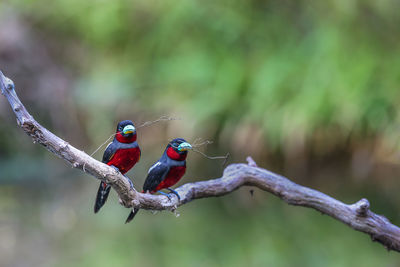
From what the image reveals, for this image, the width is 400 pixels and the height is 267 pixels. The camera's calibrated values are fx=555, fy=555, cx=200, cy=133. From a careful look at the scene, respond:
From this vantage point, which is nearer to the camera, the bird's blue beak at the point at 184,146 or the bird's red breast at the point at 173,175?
the bird's blue beak at the point at 184,146

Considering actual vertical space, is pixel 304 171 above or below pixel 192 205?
above

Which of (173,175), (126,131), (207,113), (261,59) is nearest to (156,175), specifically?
(173,175)

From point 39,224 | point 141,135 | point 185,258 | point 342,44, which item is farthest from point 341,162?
point 39,224

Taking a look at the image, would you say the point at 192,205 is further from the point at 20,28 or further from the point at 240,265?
the point at 20,28

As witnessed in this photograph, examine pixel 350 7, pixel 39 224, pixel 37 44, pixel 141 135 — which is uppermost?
pixel 350 7

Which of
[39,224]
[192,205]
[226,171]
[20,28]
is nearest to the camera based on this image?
[226,171]

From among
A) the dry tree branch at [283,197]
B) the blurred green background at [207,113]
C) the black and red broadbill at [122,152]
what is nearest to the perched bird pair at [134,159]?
the black and red broadbill at [122,152]

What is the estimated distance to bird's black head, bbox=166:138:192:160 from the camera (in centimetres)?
188

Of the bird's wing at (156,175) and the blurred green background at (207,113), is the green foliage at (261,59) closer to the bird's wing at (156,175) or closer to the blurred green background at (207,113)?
the blurred green background at (207,113)

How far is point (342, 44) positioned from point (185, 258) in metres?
3.91

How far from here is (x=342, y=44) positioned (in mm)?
7352

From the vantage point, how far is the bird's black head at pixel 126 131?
1723 mm

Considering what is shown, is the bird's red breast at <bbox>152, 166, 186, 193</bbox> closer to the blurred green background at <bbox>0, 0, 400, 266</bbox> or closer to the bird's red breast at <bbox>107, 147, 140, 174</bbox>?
the bird's red breast at <bbox>107, 147, 140, 174</bbox>

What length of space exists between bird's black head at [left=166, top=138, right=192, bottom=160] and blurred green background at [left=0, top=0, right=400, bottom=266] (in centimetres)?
297
